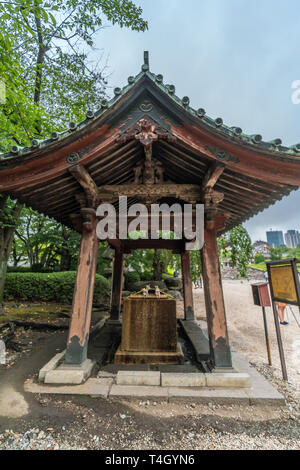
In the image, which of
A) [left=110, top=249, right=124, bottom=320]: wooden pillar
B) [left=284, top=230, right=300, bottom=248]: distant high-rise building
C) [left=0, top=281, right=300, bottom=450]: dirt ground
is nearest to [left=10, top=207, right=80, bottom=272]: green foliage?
[left=110, top=249, right=124, bottom=320]: wooden pillar

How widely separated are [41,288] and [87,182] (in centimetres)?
872

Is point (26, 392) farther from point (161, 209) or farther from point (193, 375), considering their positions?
point (161, 209)

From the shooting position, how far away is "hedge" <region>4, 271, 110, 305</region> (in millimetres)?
9828

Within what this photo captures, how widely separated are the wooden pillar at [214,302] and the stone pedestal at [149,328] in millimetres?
918

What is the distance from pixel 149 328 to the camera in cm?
403

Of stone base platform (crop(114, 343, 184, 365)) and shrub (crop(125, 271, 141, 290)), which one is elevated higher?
shrub (crop(125, 271, 141, 290))

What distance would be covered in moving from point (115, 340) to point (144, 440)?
308cm

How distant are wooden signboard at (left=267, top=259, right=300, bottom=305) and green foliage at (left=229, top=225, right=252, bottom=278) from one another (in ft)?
21.0

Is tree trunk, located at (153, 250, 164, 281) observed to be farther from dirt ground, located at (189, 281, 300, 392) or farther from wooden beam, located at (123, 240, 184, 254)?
wooden beam, located at (123, 240, 184, 254)

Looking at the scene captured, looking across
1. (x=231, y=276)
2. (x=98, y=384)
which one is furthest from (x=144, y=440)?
(x=231, y=276)

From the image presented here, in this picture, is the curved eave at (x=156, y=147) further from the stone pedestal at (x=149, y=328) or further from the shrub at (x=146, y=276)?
the shrub at (x=146, y=276)

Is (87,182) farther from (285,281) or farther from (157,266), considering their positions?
(157,266)

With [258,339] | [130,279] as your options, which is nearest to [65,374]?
[258,339]

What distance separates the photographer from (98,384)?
9.57ft
